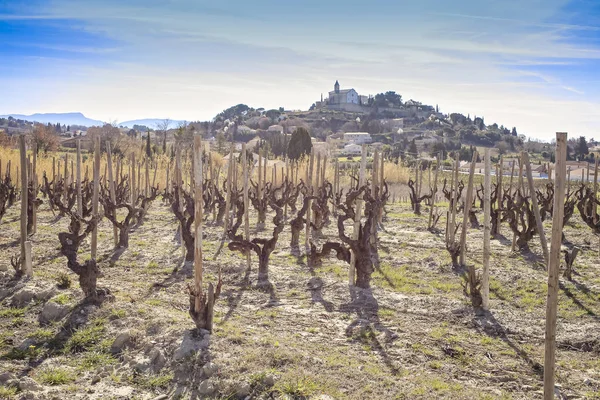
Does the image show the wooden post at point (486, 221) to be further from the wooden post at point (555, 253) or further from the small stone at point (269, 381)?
the small stone at point (269, 381)

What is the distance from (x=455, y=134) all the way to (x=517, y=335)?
3434 inches

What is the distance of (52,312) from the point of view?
5.45 m

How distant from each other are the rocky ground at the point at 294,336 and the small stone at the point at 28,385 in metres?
0.02

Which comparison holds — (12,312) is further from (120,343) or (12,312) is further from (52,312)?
(120,343)

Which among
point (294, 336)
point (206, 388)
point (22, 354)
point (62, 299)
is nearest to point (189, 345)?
point (206, 388)

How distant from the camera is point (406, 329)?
5.52m

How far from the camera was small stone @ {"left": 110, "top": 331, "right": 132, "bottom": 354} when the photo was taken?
15.8 ft

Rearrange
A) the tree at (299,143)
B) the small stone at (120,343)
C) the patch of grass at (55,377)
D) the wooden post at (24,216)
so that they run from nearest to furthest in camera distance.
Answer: the patch of grass at (55,377), the small stone at (120,343), the wooden post at (24,216), the tree at (299,143)

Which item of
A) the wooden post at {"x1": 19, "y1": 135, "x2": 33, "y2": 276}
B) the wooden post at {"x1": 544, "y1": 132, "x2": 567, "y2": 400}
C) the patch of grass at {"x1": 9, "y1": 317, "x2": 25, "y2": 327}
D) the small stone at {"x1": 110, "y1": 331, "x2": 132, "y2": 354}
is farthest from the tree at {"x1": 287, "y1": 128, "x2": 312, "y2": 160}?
the wooden post at {"x1": 544, "y1": 132, "x2": 567, "y2": 400}

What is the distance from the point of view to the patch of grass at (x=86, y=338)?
4.87 m

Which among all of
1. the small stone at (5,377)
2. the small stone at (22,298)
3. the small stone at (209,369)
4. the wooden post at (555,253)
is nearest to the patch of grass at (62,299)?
the small stone at (22,298)

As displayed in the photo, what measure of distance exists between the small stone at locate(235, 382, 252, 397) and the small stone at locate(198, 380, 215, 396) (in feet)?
0.68

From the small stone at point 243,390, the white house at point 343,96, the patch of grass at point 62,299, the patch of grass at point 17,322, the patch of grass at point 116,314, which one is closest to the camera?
the small stone at point 243,390

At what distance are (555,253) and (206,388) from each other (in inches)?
113
